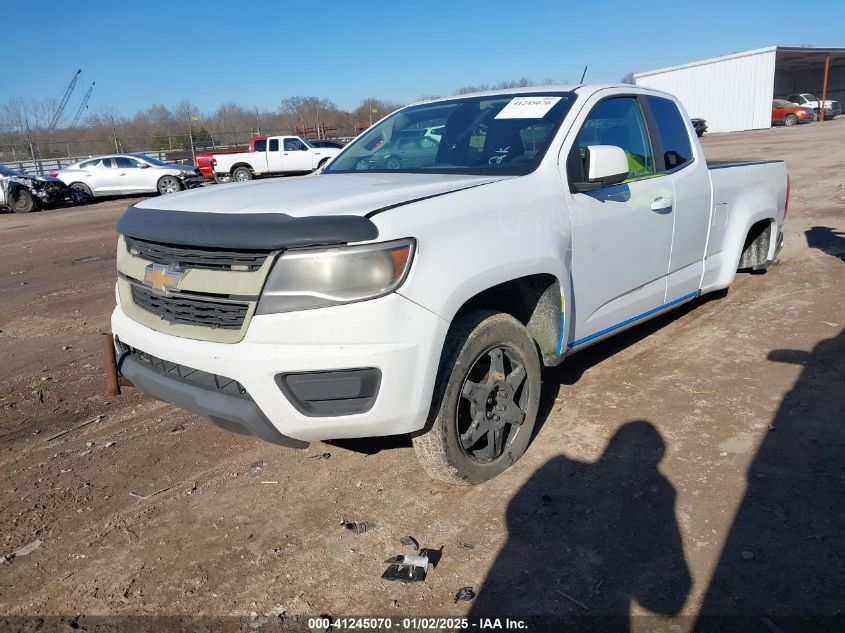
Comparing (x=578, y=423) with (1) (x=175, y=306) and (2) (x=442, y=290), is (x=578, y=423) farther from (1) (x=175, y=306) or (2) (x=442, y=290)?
(1) (x=175, y=306)

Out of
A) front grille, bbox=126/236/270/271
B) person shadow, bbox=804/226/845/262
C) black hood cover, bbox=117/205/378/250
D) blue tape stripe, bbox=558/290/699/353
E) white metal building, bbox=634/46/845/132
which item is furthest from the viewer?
white metal building, bbox=634/46/845/132

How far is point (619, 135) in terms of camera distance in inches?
160

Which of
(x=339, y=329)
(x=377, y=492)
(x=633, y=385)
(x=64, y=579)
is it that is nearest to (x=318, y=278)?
(x=339, y=329)

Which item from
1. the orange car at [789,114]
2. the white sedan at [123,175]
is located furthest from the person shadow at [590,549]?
the orange car at [789,114]

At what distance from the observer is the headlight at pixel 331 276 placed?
2434 mm

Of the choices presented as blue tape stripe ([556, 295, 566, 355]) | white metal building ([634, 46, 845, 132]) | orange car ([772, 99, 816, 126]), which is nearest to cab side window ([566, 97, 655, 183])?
blue tape stripe ([556, 295, 566, 355])

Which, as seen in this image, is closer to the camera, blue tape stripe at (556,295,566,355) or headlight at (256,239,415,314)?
headlight at (256,239,415,314)

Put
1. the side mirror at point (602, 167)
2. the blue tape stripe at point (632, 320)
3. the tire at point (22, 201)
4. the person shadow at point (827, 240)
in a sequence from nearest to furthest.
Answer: the side mirror at point (602, 167)
the blue tape stripe at point (632, 320)
the person shadow at point (827, 240)
the tire at point (22, 201)

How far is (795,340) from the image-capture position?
484 cm

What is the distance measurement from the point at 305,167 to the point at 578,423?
21.9m

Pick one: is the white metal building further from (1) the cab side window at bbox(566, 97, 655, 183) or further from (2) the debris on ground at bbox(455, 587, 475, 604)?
(2) the debris on ground at bbox(455, 587, 475, 604)

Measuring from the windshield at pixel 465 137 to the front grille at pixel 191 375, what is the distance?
163cm

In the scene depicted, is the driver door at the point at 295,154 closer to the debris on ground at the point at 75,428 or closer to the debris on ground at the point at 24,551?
the debris on ground at the point at 75,428

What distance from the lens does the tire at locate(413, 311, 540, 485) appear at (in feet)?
9.20
